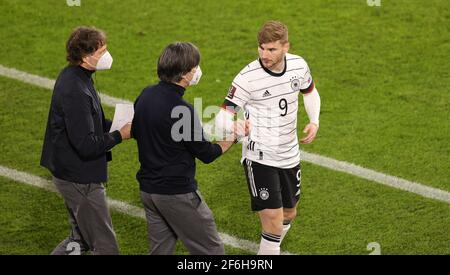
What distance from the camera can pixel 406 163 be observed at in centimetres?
903

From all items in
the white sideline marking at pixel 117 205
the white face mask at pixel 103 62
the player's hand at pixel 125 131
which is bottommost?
the white sideline marking at pixel 117 205

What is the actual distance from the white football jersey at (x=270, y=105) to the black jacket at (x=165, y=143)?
2.30ft

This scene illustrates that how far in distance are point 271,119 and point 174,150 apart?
3.26ft

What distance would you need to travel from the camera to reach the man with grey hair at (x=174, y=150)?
6.34 metres

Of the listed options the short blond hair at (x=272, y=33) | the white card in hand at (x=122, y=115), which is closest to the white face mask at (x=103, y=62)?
the white card in hand at (x=122, y=115)

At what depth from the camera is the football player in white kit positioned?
7.02 meters

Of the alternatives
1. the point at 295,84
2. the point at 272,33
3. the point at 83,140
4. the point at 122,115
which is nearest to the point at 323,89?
the point at 295,84

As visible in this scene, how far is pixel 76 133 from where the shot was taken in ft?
21.0

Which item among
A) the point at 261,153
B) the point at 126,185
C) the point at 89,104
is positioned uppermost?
the point at 89,104

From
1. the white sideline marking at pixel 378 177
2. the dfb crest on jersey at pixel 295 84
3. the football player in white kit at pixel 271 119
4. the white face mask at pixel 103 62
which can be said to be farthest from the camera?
the white sideline marking at pixel 378 177

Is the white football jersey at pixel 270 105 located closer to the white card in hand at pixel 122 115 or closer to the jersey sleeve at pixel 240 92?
the jersey sleeve at pixel 240 92

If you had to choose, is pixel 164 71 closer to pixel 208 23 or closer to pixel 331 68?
pixel 331 68
